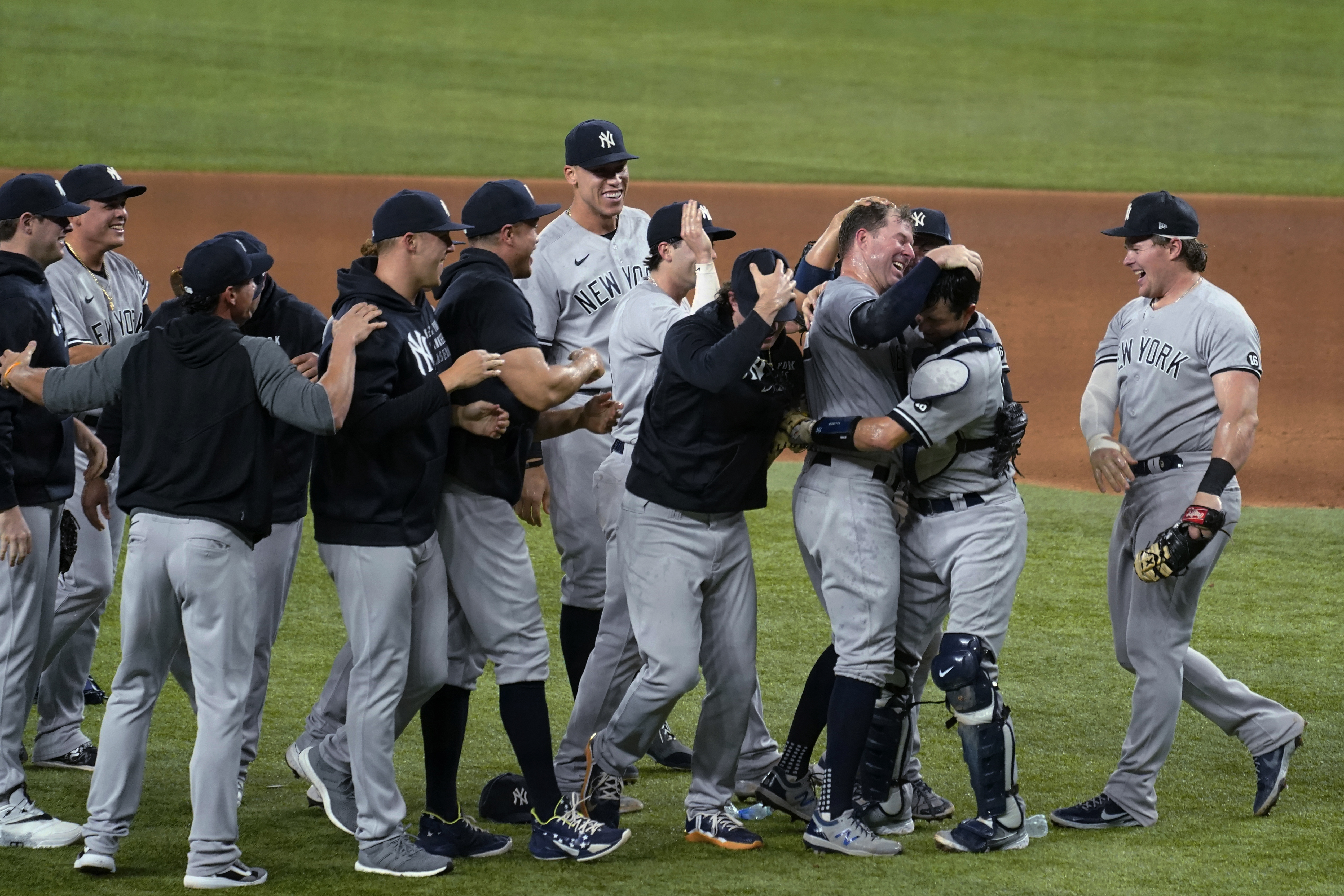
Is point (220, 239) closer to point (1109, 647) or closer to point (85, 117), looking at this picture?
point (1109, 647)

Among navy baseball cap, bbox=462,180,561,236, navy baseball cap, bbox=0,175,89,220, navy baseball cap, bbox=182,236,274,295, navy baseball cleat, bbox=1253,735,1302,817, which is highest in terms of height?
navy baseball cap, bbox=462,180,561,236

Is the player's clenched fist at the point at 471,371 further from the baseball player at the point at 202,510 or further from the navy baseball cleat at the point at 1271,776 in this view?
the navy baseball cleat at the point at 1271,776

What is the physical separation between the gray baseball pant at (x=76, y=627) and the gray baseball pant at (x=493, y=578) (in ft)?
4.63

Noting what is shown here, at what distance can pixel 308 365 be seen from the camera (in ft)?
15.1

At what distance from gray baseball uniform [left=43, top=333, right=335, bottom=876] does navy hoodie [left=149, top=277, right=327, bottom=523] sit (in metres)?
0.72

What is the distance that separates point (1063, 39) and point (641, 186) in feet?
40.9

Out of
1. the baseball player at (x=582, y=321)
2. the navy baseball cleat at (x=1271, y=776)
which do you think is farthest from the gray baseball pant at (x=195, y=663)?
the navy baseball cleat at (x=1271, y=776)

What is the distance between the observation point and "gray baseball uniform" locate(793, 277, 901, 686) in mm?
4391

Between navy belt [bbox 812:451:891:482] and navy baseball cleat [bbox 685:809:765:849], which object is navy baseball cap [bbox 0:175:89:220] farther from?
navy baseball cleat [bbox 685:809:765:849]

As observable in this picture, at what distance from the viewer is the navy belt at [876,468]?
4473mm

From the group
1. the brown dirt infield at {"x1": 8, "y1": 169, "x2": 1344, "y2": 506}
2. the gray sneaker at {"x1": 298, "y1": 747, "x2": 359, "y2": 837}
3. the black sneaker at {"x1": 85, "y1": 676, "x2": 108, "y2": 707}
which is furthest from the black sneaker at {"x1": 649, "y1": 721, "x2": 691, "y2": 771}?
the brown dirt infield at {"x1": 8, "y1": 169, "x2": 1344, "y2": 506}

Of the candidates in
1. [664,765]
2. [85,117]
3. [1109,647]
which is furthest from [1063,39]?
[664,765]

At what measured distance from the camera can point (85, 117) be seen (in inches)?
814

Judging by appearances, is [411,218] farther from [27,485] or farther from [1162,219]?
[1162,219]
